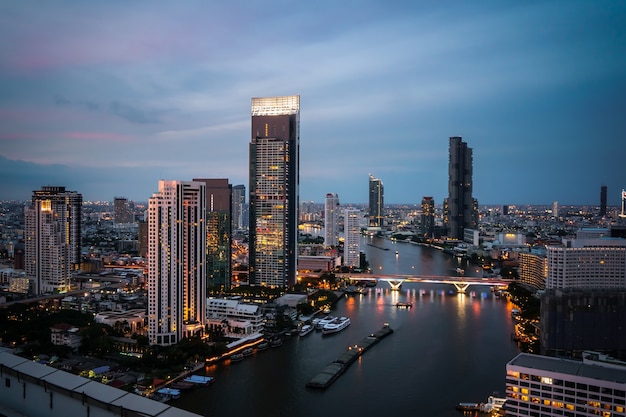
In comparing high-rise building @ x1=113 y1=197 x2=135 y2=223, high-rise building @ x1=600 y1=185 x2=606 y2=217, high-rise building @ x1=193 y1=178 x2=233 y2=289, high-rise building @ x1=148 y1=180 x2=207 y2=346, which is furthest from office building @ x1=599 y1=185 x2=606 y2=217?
high-rise building @ x1=113 y1=197 x2=135 y2=223

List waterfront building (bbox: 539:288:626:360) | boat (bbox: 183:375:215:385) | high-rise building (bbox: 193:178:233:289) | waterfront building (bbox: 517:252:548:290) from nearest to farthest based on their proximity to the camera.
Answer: boat (bbox: 183:375:215:385)
waterfront building (bbox: 539:288:626:360)
high-rise building (bbox: 193:178:233:289)
waterfront building (bbox: 517:252:548:290)

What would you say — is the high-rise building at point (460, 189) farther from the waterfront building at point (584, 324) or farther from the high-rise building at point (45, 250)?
the waterfront building at point (584, 324)

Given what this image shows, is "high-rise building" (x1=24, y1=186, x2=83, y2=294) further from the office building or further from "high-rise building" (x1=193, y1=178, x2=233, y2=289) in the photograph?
the office building

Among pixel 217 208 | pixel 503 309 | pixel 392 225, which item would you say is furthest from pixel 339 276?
pixel 392 225

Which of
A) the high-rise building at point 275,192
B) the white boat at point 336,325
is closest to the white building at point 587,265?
the white boat at point 336,325

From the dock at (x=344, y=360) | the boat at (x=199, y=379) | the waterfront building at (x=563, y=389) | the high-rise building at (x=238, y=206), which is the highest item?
the high-rise building at (x=238, y=206)

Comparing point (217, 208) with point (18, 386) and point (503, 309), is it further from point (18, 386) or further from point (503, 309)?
point (18, 386)

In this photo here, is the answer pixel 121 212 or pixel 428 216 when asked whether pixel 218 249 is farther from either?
pixel 121 212

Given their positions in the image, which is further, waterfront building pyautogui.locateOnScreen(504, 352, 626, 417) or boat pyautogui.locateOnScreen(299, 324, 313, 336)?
boat pyautogui.locateOnScreen(299, 324, 313, 336)
